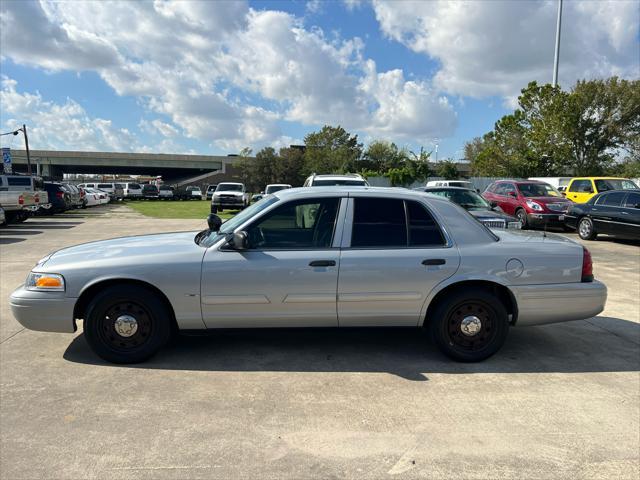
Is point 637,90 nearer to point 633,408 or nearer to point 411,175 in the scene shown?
point 411,175

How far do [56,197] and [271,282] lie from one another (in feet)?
76.2

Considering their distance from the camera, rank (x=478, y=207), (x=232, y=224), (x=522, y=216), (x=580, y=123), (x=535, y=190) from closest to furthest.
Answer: (x=232, y=224) < (x=478, y=207) < (x=522, y=216) < (x=535, y=190) < (x=580, y=123)

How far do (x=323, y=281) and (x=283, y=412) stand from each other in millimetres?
1169

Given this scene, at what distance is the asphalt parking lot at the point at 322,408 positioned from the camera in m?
2.80

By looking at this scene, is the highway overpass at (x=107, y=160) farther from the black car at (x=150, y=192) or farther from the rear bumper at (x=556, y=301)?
the rear bumper at (x=556, y=301)

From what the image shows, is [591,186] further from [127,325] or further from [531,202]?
[127,325]

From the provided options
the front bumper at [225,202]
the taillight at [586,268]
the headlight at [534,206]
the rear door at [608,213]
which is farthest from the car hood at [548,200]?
the front bumper at [225,202]

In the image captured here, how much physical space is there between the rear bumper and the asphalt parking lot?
432 millimetres

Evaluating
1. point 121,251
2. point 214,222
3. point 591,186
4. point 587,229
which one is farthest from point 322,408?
point 591,186

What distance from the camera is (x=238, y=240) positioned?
399 cm

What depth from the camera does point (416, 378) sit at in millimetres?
3963

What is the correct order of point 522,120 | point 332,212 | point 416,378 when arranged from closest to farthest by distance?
point 416,378 < point 332,212 < point 522,120

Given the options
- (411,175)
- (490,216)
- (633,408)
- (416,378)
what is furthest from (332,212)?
(411,175)

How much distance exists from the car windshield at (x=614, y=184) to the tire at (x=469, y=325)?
15.0 m
